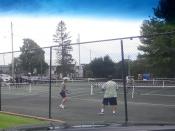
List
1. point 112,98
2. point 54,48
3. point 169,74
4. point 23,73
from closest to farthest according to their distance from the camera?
1. point 54,48
2. point 112,98
3. point 23,73
4. point 169,74

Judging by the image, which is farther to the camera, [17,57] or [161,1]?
[17,57]

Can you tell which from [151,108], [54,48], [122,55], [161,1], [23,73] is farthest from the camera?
[23,73]

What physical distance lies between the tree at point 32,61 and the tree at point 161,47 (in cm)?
368

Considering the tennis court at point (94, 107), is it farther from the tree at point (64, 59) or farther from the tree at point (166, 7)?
the tree at point (166, 7)

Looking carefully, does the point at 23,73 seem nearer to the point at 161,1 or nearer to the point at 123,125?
the point at 161,1

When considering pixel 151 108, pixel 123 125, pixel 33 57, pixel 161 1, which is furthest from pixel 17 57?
pixel 123 125

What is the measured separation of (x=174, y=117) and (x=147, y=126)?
12331mm

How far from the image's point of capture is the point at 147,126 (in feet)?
14.7

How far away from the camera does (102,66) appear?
1541 cm

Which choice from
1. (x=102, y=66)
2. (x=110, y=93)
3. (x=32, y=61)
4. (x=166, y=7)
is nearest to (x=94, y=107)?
(x=110, y=93)

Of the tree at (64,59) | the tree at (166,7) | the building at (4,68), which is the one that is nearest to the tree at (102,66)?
the tree at (64,59)

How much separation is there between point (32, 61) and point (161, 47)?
12454mm

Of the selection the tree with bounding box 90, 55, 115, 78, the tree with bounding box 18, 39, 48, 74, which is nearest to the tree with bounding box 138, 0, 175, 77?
the tree with bounding box 90, 55, 115, 78

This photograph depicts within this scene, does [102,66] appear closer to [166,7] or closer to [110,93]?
[110,93]
